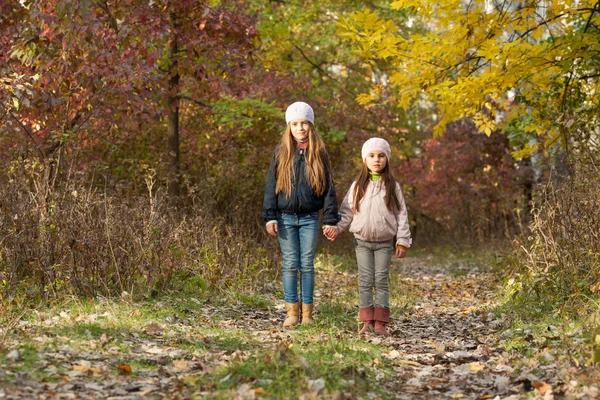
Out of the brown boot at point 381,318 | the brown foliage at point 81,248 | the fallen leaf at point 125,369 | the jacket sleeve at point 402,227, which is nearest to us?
the fallen leaf at point 125,369

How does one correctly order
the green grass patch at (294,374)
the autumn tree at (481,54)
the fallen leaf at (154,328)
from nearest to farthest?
the green grass patch at (294,374) < the fallen leaf at (154,328) < the autumn tree at (481,54)

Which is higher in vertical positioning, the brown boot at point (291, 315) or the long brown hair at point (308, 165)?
the long brown hair at point (308, 165)

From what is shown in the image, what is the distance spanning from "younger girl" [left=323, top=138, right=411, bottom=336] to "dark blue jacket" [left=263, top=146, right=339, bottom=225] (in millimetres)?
179

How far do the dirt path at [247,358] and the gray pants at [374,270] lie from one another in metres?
0.32

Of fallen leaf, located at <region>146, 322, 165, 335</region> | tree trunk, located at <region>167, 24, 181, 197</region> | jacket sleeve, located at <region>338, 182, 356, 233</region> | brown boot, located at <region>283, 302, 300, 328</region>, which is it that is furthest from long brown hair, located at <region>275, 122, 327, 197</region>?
tree trunk, located at <region>167, 24, 181, 197</region>

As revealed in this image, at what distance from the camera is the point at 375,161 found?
7270 mm

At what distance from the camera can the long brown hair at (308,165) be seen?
7.28 meters

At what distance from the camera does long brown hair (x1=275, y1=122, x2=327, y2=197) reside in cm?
728

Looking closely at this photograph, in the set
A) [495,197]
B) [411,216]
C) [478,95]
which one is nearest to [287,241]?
[478,95]

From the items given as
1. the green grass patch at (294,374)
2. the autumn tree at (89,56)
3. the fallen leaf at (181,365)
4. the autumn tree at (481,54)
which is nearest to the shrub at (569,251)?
the autumn tree at (481,54)

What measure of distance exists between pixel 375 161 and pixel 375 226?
587 mm

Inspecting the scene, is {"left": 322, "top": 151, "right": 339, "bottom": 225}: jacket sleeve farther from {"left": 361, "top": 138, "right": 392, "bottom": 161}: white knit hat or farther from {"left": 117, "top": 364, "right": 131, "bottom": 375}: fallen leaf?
{"left": 117, "top": 364, "right": 131, "bottom": 375}: fallen leaf

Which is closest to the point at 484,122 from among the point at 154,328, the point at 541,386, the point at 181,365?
the point at 154,328

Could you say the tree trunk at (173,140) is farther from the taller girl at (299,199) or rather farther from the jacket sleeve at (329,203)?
the jacket sleeve at (329,203)
